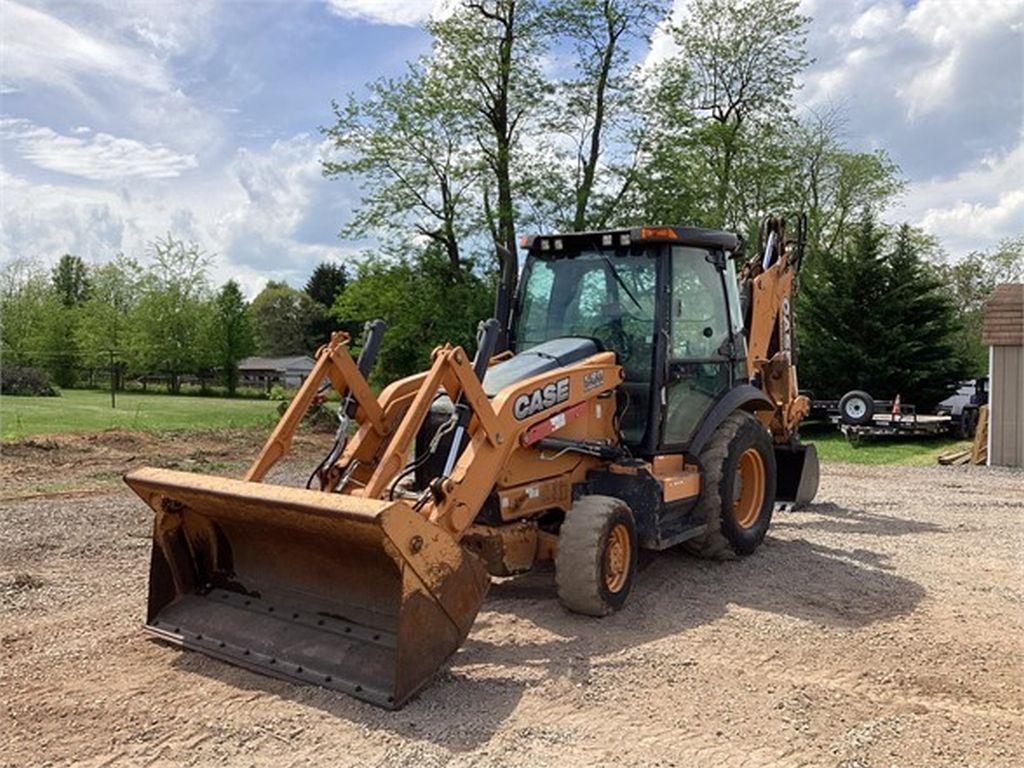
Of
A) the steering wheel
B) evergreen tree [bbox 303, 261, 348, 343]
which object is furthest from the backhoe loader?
evergreen tree [bbox 303, 261, 348, 343]

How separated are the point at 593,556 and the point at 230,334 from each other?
47923 millimetres

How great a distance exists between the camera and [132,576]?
22.4ft

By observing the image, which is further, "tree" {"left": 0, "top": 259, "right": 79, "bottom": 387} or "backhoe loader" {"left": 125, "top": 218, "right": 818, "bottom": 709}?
"tree" {"left": 0, "top": 259, "right": 79, "bottom": 387}

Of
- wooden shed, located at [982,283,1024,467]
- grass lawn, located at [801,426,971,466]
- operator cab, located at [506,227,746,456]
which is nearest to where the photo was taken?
operator cab, located at [506,227,746,456]

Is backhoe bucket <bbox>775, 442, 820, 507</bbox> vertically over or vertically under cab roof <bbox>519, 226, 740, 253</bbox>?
under

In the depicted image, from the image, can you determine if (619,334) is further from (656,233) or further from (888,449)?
(888,449)

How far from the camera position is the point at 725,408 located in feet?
23.1

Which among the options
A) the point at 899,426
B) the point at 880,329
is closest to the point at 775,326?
the point at 899,426

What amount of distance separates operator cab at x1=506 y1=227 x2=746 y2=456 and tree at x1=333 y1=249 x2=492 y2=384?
15857 mm

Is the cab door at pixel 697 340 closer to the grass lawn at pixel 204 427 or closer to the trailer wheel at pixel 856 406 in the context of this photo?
the grass lawn at pixel 204 427

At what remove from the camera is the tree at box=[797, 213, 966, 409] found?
24.0m

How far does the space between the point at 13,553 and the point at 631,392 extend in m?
5.16

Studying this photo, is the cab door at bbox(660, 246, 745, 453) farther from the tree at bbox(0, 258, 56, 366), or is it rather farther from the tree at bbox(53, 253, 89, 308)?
the tree at bbox(53, 253, 89, 308)

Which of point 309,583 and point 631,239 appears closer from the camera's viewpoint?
point 309,583
